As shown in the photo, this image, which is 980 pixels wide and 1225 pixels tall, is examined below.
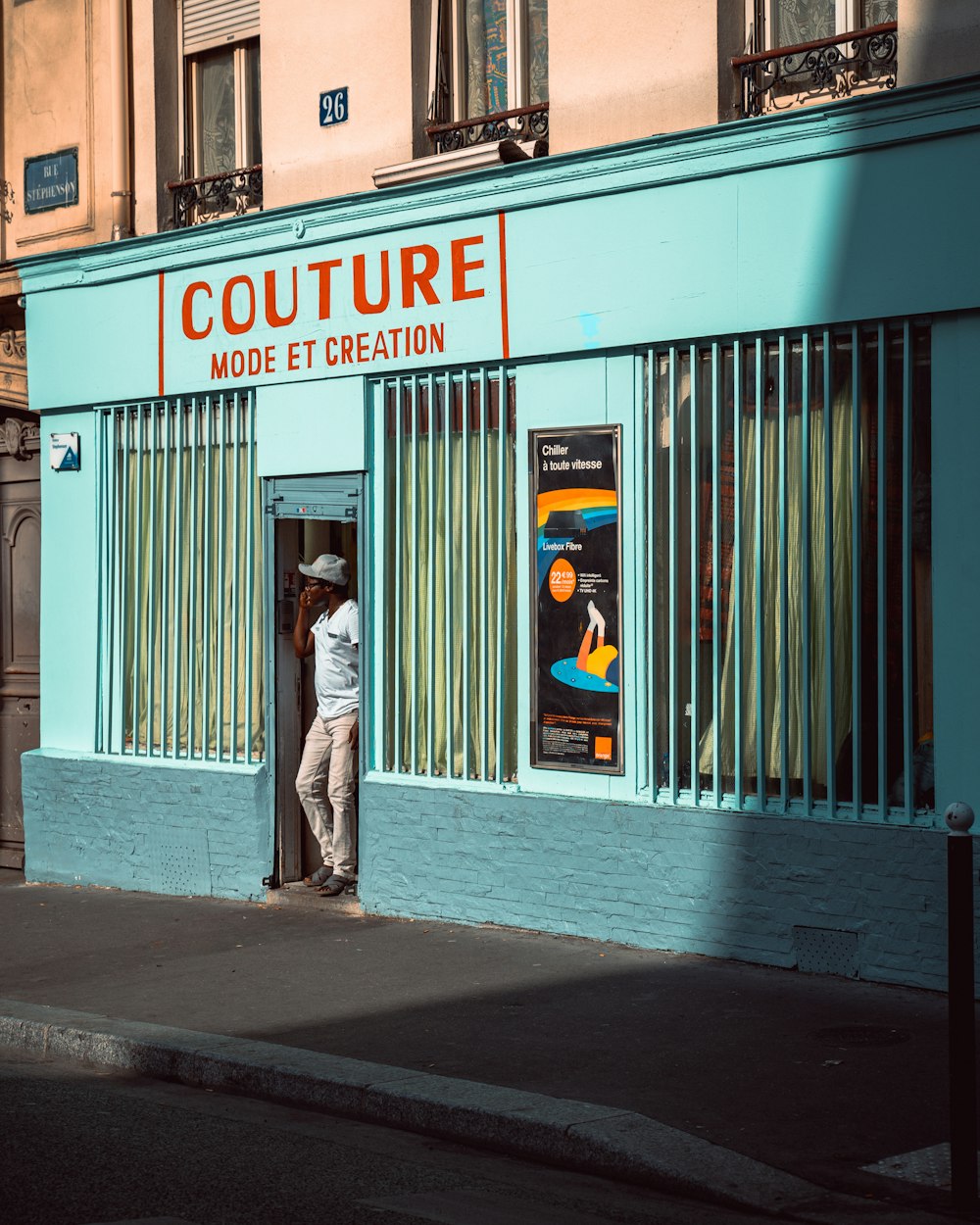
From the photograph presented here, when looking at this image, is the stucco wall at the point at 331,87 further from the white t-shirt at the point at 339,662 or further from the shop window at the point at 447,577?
the white t-shirt at the point at 339,662

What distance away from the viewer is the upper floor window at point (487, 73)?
9.53m

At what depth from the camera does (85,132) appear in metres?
11.8

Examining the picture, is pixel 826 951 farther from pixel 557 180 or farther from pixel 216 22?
pixel 216 22

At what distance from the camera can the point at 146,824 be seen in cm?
1110

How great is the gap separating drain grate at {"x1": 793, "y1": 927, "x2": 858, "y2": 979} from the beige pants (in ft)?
10.4

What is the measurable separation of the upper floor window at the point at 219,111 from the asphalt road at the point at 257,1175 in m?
6.52

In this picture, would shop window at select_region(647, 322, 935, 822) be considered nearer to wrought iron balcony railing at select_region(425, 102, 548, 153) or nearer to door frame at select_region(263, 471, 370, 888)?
wrought iron balcony railing at select_region(425, 102, 548, 153)

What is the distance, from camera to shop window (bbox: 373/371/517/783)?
927 cm

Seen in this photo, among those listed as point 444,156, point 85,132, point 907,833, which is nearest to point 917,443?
point 907,833

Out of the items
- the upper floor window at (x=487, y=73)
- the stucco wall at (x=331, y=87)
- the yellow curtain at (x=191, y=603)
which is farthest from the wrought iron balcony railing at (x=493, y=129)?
the yellow curtain at (x=191, y=603)

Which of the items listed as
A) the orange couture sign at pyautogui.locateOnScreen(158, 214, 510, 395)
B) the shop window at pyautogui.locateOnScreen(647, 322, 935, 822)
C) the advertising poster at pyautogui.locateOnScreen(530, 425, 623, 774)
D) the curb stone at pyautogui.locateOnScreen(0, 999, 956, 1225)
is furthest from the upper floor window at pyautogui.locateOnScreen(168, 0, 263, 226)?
the curb stone at pyautogui.locateOnScreen(0, 999, 956, 1225)

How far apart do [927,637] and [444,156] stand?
3.81m

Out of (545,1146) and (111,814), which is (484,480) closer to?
(111,814)

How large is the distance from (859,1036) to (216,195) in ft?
23.0
